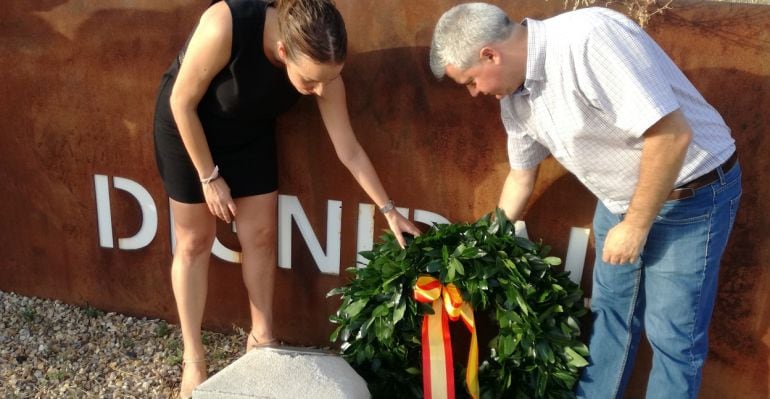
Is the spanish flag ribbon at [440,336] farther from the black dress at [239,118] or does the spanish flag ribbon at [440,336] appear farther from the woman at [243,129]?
the black dress at [239,118]

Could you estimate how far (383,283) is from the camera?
9.18 feet

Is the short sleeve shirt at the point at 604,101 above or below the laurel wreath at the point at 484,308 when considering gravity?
above

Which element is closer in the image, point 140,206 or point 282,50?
point 282,50

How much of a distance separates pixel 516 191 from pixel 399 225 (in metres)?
0.50

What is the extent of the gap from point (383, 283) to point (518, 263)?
53 cm

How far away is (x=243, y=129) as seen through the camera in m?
2.81

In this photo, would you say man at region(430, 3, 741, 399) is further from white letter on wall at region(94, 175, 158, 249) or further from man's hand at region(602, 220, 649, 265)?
white letter on wall at region(94, 175, 158, 249)

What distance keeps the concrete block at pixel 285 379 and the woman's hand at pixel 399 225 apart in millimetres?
566

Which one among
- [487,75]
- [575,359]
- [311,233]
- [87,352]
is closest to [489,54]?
[487,75]

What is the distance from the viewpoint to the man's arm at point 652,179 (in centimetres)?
203

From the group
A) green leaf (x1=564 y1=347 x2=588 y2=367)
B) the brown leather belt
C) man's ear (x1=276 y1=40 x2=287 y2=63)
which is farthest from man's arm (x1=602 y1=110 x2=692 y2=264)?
man's ear (x1=276 y1=40 x2=287 y2=63)

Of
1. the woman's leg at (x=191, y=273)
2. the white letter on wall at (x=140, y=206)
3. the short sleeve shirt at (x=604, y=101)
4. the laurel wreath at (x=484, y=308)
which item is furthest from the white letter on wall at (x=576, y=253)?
the white letter on wall at (x=140, y=206)

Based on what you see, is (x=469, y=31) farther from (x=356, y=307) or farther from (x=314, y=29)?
(x=356, y=307)

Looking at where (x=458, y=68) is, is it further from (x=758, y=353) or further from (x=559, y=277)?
(x=758, y=353)
